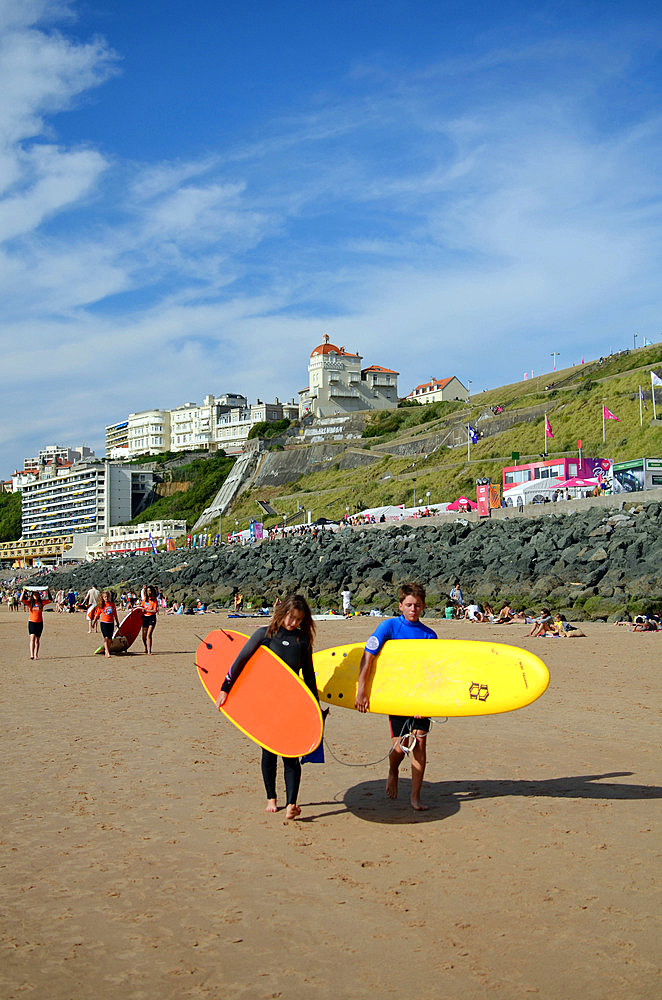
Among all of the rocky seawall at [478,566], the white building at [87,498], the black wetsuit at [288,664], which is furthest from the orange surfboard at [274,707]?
the white building at [87,498]

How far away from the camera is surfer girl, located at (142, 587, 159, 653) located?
17.0 m

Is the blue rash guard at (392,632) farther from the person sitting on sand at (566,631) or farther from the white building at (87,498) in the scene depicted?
the white building at (87,498)

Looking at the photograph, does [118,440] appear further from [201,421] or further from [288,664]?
[288,664]

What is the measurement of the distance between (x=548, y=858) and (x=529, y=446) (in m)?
55.2

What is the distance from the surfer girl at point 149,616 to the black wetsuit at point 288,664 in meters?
11.5

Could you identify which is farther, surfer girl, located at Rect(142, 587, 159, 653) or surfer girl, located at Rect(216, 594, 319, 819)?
surfer girl, located at Rect(142, 587, 159, 653)

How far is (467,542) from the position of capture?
31734mm

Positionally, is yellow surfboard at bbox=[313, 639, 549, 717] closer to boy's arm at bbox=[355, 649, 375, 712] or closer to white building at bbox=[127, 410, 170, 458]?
boy's arm at bbox=[355, 649, 375, 712]

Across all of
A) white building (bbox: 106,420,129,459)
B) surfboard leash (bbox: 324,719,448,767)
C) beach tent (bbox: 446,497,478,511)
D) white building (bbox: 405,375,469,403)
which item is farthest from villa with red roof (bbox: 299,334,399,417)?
surfboard leash (bbox: 324,719,448,767)

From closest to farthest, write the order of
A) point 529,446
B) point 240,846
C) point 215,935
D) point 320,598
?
point 215,935 → point 240,846 → point 320,598 → point 529,446

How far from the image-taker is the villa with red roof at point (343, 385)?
106m

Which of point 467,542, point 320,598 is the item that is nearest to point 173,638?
point 320,598

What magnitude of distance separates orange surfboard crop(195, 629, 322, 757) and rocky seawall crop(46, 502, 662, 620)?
1568cm

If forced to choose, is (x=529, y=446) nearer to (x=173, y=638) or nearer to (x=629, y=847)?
(x=173, y=638)
